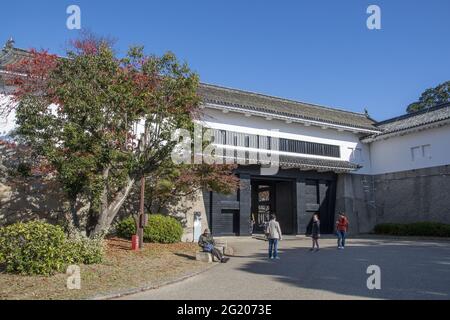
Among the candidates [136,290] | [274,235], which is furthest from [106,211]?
[274,235]

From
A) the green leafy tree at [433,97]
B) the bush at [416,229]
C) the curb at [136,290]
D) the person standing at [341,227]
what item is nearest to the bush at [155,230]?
the curb at [136,290]

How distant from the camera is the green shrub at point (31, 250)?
9.80 metres

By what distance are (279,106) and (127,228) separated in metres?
15.1

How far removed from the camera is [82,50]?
13.4 m

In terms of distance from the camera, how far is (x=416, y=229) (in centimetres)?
2384

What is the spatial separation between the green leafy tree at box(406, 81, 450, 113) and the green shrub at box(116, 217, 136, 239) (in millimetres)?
39259

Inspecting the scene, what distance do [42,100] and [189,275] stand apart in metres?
7.09

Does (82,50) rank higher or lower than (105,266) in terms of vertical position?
higher

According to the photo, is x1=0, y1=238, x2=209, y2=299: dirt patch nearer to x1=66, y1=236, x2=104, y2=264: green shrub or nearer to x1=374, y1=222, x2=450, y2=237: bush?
x1=66, y1=236, x2=104, y2=264: green shrub

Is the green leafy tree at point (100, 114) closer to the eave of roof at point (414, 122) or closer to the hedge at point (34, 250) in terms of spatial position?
the hedge at point (34, 250)

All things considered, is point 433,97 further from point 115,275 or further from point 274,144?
point 115,275

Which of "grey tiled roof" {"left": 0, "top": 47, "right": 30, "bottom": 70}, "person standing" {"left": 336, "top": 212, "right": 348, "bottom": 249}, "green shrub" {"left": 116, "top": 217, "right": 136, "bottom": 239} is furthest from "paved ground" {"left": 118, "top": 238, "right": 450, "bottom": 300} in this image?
"grey tiled roof" {"left": 0, "top": 47, "right": 30, "bottom": 70}
